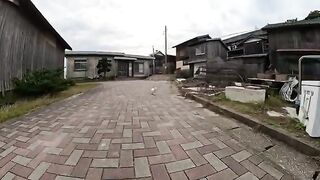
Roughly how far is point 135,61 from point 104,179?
3219cm

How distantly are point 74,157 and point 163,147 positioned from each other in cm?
125

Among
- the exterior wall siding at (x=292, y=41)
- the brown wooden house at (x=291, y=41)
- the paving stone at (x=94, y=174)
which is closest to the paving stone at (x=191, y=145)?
the paving stone at (x=94, y=174)

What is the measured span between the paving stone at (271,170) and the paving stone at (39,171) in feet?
8.66

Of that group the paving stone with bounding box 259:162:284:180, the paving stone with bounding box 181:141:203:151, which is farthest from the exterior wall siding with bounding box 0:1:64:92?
the paving stone with bounding box 259:162:284:180

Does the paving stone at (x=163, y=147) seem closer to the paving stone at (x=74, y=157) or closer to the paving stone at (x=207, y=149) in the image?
the paving stone at (x=207, y=149)

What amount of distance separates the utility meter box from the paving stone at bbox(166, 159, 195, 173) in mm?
1830

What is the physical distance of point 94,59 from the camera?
95.6ft

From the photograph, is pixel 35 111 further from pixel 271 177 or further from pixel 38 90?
pixel 271 177

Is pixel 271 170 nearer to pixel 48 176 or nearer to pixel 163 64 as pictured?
pixel 48 176

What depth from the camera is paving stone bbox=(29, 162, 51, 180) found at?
8.90ft

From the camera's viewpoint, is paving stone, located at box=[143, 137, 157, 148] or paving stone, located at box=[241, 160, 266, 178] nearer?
paving stone, located at box=[241, 160, 266, 178]

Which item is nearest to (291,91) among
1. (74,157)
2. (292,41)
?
(74,157)

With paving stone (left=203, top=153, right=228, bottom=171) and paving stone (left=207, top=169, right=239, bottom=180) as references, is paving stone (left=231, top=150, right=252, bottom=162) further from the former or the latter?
paving stone (left=207, top=169, right=239, bottom=180)

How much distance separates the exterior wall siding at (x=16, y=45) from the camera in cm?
853
